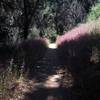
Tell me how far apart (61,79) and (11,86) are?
3.34 meters

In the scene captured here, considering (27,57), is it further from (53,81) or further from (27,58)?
(53,81)

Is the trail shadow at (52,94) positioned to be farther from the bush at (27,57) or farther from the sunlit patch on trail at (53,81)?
the bush at (27,57)

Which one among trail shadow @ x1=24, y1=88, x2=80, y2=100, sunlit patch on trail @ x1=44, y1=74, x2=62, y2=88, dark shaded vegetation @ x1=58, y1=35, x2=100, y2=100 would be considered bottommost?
trail shadow @ x1=24, y1=88, x2=80, y2=100

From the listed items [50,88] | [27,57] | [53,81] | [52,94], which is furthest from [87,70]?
[27,57]

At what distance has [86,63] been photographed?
1093 centimetres

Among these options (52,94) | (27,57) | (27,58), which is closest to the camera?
(52,94)

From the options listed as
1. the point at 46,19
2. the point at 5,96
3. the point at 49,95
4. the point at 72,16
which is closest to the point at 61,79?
the point at 49,95

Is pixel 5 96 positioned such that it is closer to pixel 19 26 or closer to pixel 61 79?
pixel 61 79

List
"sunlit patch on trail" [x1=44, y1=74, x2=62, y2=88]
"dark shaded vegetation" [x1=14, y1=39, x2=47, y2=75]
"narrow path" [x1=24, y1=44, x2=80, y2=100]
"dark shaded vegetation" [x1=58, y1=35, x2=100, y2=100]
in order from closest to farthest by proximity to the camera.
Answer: "dark shaded vegetation" [x1=58, y1=35, x2=100, y2=100] < "narrow path" [x1=24, y1=44, x2=80, y2=100] < "sunlit patch on trail" [x1=44, y1=74, x2=62, y2=88] < "dark shaded vegetation" [x1=14, y1=39, x2=47, y2=75]

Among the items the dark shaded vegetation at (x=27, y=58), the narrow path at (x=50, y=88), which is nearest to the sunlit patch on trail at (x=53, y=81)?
the narrow path at (x=50, y=88)

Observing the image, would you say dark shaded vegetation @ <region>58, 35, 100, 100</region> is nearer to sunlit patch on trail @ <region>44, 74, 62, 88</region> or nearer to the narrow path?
the narrow path

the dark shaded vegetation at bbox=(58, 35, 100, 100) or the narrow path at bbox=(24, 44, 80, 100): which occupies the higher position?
the dark shaded vegetation at bbox=(58, 35, 100, 100)

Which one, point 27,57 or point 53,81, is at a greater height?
point 27,57

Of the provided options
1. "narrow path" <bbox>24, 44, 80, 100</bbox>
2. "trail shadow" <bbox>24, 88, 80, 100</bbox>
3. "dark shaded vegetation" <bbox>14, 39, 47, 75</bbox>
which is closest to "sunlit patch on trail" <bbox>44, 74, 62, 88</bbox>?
"narrow path" <bbox>24, 44, 80, 100</bbox>
